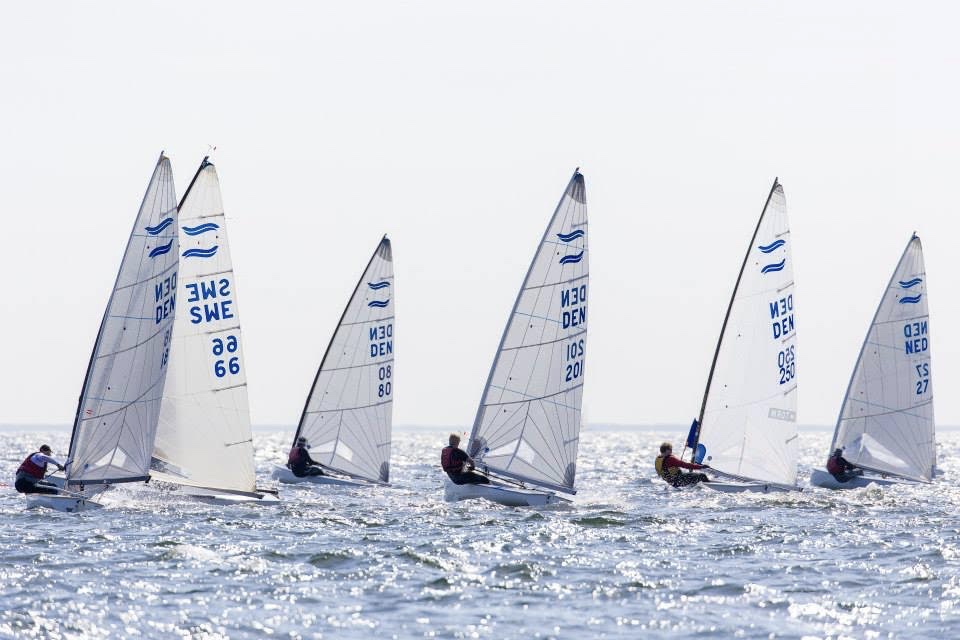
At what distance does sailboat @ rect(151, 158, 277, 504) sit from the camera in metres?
26.2

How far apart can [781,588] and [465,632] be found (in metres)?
4.88

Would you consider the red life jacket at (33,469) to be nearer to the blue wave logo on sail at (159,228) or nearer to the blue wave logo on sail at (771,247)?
the blue wave logo on sail at (159,228)

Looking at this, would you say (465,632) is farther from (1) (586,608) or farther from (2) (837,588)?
(2) (837,588)

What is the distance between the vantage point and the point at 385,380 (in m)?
34.9

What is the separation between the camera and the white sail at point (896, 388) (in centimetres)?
3728

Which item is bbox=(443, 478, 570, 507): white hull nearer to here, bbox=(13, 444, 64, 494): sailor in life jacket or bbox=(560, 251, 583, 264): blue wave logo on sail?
bbox=(560, 251, 583, 264): blue wave logo on sail

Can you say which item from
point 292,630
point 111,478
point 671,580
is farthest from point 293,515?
point 292,630

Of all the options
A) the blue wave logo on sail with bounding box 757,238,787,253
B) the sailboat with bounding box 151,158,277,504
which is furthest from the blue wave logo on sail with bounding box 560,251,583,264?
the sailboat with bounding box 151,158,277,504

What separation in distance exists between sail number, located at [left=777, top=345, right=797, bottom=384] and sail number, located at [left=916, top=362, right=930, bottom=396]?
6.92m

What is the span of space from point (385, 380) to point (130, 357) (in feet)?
35.9

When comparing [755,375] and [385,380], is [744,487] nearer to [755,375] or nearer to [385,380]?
[755,375]

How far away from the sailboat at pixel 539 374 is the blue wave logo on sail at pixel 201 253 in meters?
5.51

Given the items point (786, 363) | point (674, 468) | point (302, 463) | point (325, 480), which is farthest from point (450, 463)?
point (786, 363)

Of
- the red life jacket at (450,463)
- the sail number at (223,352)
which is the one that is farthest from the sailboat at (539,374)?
the sail number at (223,352)
